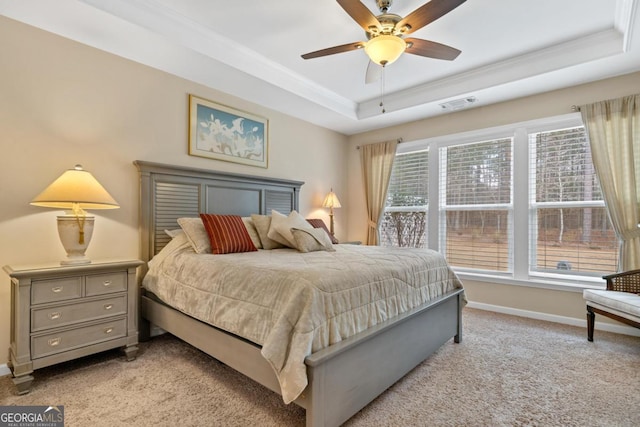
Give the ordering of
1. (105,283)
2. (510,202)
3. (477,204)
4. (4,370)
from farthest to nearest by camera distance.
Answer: (477,204) < (510,202) < (105,283) < (4,370)

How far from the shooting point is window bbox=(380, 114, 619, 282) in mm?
3391

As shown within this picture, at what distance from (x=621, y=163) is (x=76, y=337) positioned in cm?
498

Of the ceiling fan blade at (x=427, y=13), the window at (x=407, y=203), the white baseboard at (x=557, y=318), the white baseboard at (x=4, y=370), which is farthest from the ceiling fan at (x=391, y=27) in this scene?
the white baseboard at (x=4, y=370)

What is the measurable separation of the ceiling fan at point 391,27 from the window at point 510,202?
2051 millimetres

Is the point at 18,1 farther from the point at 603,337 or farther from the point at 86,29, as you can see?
the point at 603,337

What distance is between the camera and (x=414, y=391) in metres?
2.00

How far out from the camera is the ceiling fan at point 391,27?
1.92 m

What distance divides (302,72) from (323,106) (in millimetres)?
597

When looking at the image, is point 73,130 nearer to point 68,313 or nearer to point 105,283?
point 105,283

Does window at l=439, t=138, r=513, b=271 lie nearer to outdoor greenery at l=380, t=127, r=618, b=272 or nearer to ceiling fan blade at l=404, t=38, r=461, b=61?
outdoor greenery at l=380, t=127, r=618, b=272

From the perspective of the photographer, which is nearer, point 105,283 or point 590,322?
point 105,283

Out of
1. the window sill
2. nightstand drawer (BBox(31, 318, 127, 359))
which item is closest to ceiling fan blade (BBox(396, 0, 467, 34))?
nightstand drawer (BBox(31, 318, 127, 359))

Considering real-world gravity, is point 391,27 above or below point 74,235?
above

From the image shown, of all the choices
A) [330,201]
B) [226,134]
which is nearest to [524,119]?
[330,201]
